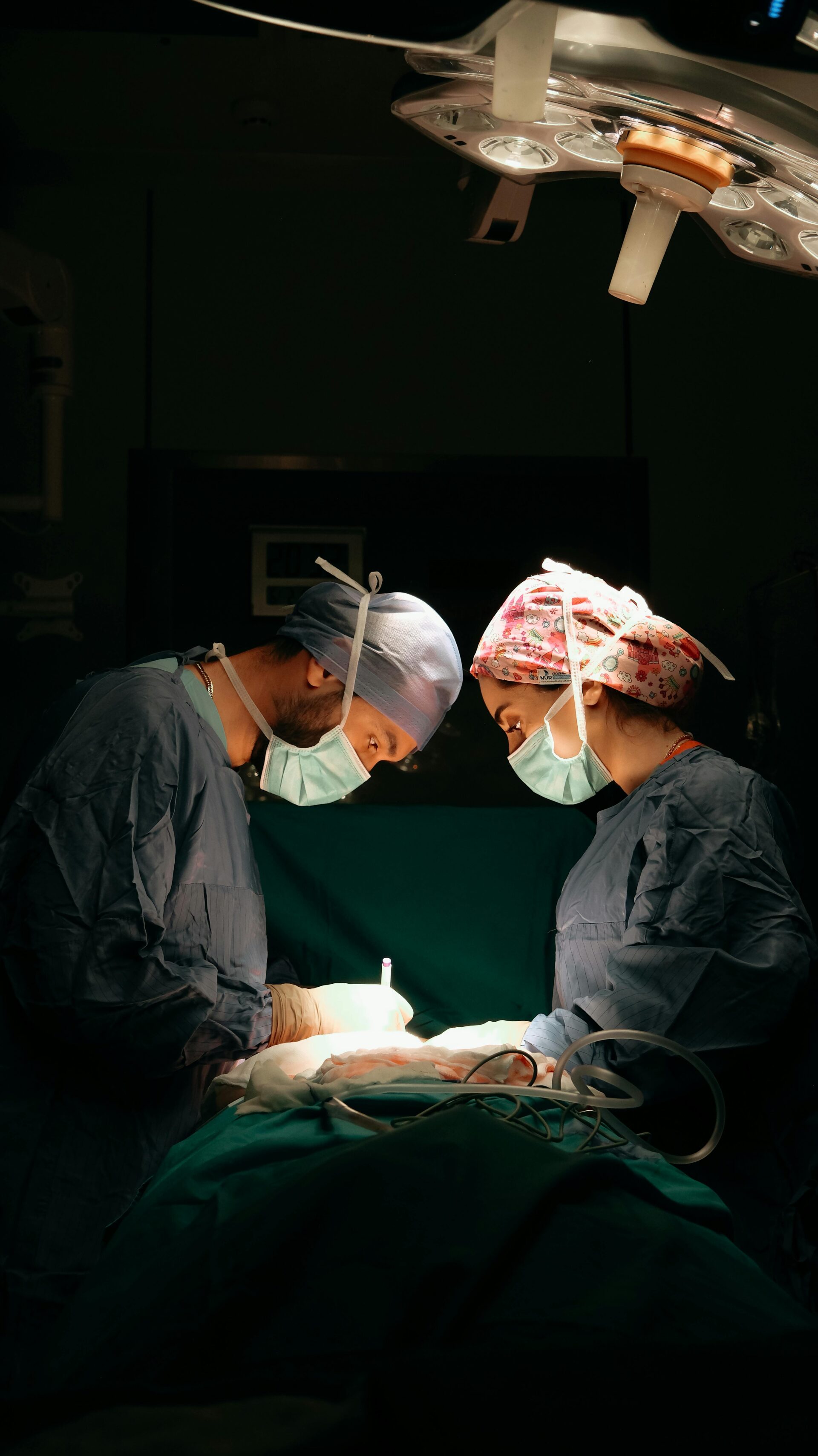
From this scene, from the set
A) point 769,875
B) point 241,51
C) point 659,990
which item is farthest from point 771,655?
point 241,51

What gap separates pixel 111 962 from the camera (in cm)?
181

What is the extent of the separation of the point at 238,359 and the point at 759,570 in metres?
1.47

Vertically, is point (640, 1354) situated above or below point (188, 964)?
above

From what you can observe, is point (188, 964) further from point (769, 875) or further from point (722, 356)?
point (722, 356)

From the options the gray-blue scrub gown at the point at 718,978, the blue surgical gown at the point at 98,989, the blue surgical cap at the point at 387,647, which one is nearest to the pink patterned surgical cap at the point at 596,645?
the blue surgical cap at the point at 387,647

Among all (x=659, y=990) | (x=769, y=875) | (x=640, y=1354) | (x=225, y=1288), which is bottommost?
(x=659, y=990)

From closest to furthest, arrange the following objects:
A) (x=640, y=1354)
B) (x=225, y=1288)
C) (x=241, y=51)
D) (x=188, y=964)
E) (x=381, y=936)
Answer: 1. (x=640, y=1354)
2. (x=225, y=1288)
3. (x=188, y=964)
4. (x=241, y=51)
5. (x=381, y=936)

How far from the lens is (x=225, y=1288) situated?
1.06 m

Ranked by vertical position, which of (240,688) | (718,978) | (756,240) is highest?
(756,240)

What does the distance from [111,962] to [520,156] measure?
1.28 metres

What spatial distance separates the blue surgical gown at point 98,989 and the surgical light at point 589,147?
1.21 metres

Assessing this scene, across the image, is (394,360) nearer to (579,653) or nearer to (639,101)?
(579,653)

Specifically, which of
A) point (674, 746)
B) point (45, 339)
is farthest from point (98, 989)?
point (45, 339)

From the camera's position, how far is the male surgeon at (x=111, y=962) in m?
1.78
